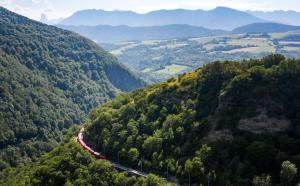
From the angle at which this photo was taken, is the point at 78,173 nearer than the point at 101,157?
Yes

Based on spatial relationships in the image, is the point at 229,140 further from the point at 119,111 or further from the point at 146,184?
the point at 119,111

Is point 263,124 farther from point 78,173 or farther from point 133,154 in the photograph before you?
point 78,173

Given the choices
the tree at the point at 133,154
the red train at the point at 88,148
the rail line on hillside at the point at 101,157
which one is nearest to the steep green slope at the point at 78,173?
the rail line on hillside at the point at 101,157

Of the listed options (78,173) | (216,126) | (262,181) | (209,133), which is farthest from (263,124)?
(78,173)

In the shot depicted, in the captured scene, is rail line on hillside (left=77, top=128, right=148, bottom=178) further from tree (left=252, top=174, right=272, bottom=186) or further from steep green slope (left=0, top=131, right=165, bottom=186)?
tree (left=252, top=174, right=272, bottom=186)

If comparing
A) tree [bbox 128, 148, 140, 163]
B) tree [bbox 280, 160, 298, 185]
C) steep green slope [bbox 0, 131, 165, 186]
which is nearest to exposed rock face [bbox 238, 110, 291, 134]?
tree [bbox 280, 160, 298, 185]

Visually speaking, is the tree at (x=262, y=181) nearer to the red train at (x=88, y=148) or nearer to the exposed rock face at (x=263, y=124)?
the exposed rock face at (x=263, y=124)
